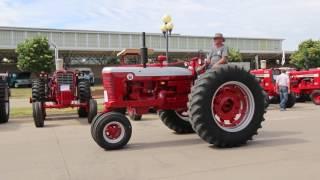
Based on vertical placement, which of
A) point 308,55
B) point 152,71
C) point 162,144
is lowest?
point 162,144

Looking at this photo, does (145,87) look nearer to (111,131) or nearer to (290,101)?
(111,131)

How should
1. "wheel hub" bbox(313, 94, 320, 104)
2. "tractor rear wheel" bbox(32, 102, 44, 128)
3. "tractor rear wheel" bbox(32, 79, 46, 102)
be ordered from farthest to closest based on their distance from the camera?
1. "wheel hub" bbox(313, 94, 320, 104)
2. "tractor rear wheel" bbox(32, 79, 46, 102)
3. "tractor rear wheel" bbox(32, 102, 44, 128)

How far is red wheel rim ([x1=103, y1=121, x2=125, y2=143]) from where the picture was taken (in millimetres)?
9195

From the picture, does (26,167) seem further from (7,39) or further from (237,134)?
(7,39)

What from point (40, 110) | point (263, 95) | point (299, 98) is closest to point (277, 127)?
point (263, 95)

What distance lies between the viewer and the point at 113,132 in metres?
9.27

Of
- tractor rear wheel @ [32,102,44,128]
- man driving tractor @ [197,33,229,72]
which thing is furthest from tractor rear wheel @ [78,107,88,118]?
man driving tractor @ [197,33,229,72]

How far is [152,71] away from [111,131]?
149 cm

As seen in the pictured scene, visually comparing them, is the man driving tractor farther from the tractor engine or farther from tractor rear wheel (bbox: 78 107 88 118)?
tractor rear wheel (bbox: 78 107 88 118)

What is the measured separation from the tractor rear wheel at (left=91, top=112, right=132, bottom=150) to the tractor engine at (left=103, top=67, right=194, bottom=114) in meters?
0.48

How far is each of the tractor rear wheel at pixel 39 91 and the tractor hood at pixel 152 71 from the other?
6.58 metres

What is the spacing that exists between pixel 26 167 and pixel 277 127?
6.59 metres

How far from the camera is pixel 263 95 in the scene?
389 inches

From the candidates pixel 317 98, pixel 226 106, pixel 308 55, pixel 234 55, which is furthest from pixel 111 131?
pixel 308 55
